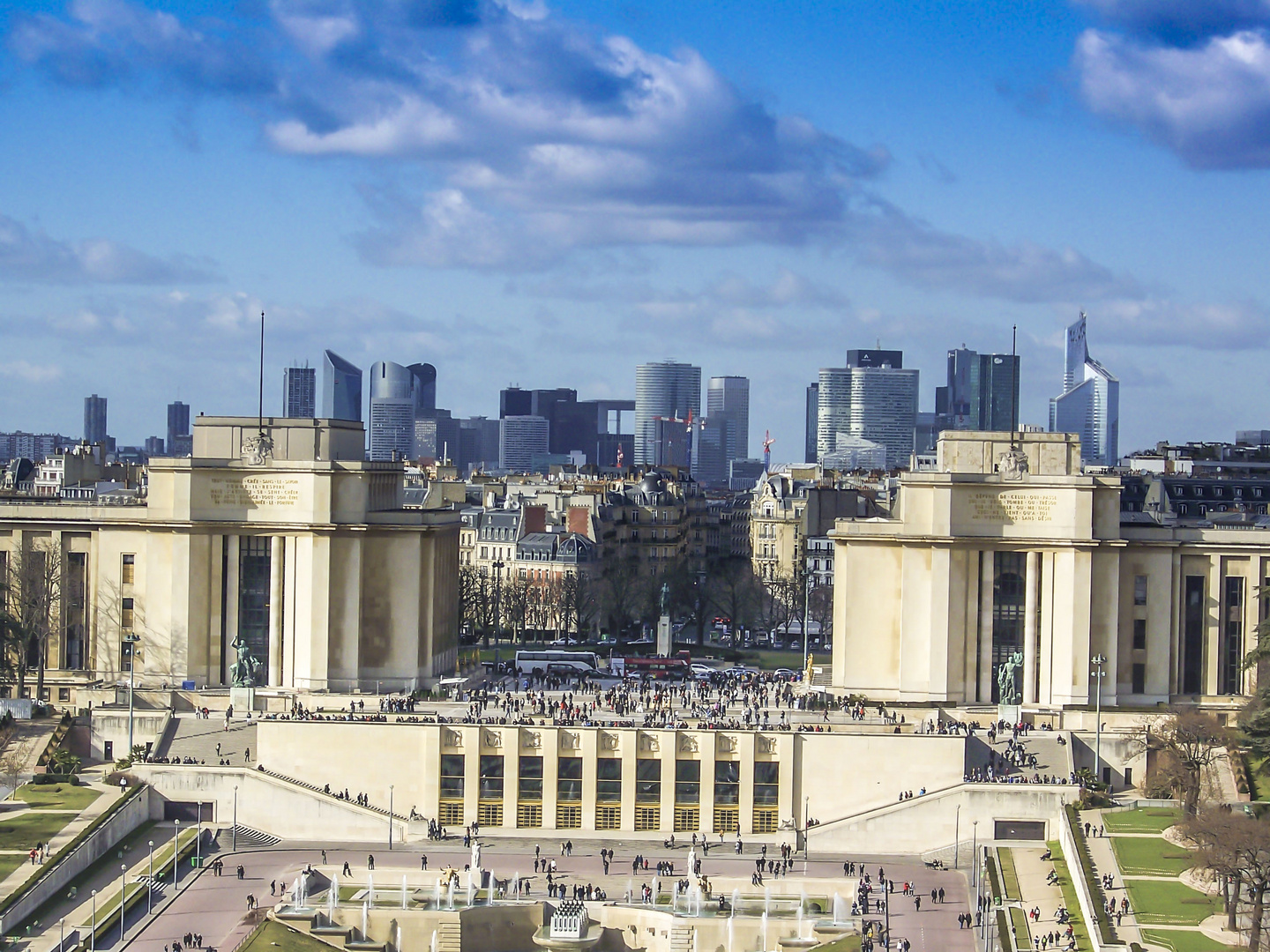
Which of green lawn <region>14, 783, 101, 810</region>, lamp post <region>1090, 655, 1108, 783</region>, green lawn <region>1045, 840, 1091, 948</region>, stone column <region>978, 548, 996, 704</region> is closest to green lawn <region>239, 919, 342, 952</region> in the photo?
green lawn <region>1045, 840, 1091, 948</region>

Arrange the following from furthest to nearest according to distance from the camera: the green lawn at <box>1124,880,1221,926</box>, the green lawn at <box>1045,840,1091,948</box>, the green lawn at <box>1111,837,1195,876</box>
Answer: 1. the green lawn at <box>1111,837,1195,876</box>
2. the green lawn at <box>1045,840,1091,948</box>
3. the green lawn at <box>1124,880,1221,926</box>

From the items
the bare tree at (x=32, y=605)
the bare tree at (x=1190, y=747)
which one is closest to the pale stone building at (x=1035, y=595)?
the bare tree at (x=1190, y=747)

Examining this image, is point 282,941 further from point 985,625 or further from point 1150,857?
point 985,625

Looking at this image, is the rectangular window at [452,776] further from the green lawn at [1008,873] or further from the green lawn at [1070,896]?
the green lawn at [1070,896]

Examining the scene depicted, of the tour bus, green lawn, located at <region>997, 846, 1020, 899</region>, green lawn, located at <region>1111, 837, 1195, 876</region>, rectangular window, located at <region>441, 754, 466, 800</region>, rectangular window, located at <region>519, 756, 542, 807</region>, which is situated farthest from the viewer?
the tour bus

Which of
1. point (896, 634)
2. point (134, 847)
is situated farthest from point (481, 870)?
point (896, 634)

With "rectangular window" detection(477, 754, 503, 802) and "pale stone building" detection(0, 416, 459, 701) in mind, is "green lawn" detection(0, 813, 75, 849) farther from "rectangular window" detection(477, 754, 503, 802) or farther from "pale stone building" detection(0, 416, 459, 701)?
"pale stone building" detection(0, 416, 459, 701)

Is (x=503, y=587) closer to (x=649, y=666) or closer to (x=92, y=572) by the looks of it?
(x=649, y=666)

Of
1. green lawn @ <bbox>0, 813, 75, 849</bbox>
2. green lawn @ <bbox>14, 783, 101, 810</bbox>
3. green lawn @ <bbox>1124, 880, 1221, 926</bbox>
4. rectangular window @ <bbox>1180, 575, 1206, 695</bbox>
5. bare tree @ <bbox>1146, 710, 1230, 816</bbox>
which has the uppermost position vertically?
rectangular window @ <bbox>1180, 575, 1206, 695</bbox>
